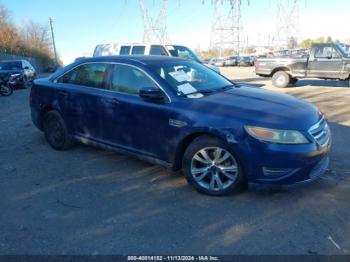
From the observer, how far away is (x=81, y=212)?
3.79 meters

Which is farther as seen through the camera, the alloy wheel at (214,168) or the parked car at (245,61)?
the parked car at (245,61)

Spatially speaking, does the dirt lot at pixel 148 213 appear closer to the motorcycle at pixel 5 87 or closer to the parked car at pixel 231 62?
the motorcycle at pixel 5 87

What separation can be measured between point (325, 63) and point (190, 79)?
11467mm

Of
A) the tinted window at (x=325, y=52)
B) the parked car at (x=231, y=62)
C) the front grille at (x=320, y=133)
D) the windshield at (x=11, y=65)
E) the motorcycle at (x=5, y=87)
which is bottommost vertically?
the parked car at (x=231, y=62)

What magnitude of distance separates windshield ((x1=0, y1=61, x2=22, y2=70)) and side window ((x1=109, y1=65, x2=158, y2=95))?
15884 mm

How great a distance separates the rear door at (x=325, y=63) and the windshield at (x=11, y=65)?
14.7 m

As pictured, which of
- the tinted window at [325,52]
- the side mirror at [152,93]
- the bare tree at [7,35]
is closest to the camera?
the side mirror at [152,93]

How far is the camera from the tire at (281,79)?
15.0 meters

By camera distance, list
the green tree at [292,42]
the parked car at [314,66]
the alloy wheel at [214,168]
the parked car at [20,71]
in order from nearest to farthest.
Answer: the alloy wheel at [214,168] → the parked car at [314,66] → the parked car at [20,71] → the green tree at [292,42]

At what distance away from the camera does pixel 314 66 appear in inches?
568

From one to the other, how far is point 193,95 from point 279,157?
1.35 metres

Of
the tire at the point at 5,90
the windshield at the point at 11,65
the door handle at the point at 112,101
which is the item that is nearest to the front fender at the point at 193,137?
the door handle at the point at 112,101

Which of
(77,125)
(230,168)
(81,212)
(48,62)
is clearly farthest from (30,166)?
(48,62)

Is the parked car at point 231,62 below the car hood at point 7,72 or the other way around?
below
